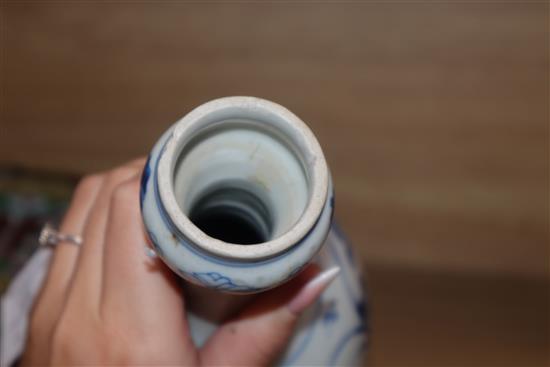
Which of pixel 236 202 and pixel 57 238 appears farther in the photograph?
pixel 57 238

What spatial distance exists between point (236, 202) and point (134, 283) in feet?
0.36

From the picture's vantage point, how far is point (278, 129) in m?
0.40

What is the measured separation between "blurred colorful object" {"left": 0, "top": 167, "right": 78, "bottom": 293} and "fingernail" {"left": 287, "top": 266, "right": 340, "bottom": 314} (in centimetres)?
61

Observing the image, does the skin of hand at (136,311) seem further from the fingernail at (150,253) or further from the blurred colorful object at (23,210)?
the blurred colorful object at (23,210)

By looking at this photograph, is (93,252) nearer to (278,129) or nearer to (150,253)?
(150,253)

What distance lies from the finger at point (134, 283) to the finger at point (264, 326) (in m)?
0.03

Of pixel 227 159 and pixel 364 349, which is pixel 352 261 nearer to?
pixel 364 349

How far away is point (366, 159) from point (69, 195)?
1.63ft

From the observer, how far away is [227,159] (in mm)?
441

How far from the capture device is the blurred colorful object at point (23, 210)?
980 mm

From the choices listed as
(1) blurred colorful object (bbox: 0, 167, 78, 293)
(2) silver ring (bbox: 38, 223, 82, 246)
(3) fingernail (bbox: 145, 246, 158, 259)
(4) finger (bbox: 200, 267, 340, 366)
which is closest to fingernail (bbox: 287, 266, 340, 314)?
(4) finger (bbox: 200, 267, 340, 366)

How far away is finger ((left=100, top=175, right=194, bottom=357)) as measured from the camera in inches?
19.1

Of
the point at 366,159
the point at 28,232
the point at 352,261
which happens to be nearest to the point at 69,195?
the point at 28,232

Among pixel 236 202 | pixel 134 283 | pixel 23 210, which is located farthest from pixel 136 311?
pixel 23 210
